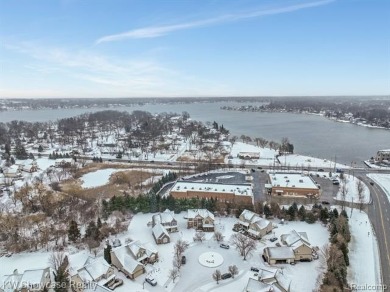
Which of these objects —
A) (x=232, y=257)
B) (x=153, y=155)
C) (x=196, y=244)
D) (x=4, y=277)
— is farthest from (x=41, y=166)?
(x=232, y=257)

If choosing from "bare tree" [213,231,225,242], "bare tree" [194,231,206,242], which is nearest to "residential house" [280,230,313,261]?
"bare tree" [213,231,225,242]

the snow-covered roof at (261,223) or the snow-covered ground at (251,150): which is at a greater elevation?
the snow-covered roof at (261,223)

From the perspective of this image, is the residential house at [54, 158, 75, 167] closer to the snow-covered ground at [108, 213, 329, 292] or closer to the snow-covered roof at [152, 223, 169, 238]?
the snow-covered ground at [108, 213, 329, 292]

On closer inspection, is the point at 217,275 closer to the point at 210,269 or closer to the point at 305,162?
the point at 210,269

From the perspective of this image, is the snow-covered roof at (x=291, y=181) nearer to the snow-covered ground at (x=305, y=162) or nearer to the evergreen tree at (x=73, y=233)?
the snow-covered ground at (x=305, y=162)

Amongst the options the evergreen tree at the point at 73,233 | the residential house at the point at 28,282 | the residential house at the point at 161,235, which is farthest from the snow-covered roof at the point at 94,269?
the residential house at the point at 161,235
